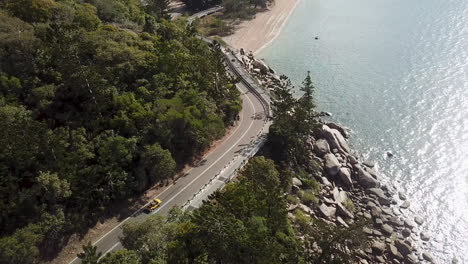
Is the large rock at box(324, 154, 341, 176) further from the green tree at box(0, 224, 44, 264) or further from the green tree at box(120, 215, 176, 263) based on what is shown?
the green tree at box(0, 224, 44, 264)

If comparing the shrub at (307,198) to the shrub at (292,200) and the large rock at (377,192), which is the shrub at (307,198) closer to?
the shrub at (292,200)

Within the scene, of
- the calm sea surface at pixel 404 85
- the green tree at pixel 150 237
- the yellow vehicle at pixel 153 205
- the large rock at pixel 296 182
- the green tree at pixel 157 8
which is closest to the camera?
the green tree at pixel 150 237

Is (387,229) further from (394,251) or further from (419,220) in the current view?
(419,220)

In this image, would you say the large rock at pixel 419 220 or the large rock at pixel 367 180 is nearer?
the large rock at pixel 419 220

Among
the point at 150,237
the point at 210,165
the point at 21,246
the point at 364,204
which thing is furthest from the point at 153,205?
the point at 364,204

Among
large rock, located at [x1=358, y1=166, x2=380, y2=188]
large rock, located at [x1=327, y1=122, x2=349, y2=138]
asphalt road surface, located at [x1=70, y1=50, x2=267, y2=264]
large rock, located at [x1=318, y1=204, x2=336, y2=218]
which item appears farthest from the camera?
large rock, located at [x1=327, y1=122, x2=349, y2=138]

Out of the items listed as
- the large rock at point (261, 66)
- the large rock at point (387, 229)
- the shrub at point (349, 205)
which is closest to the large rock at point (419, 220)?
the large rock at point (387, 229)

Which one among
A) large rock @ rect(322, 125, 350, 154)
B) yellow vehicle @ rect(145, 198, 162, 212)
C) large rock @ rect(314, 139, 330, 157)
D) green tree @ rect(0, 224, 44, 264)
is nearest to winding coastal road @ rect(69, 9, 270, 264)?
yellow vehicle @ rect(145, 198, 162, 212)
